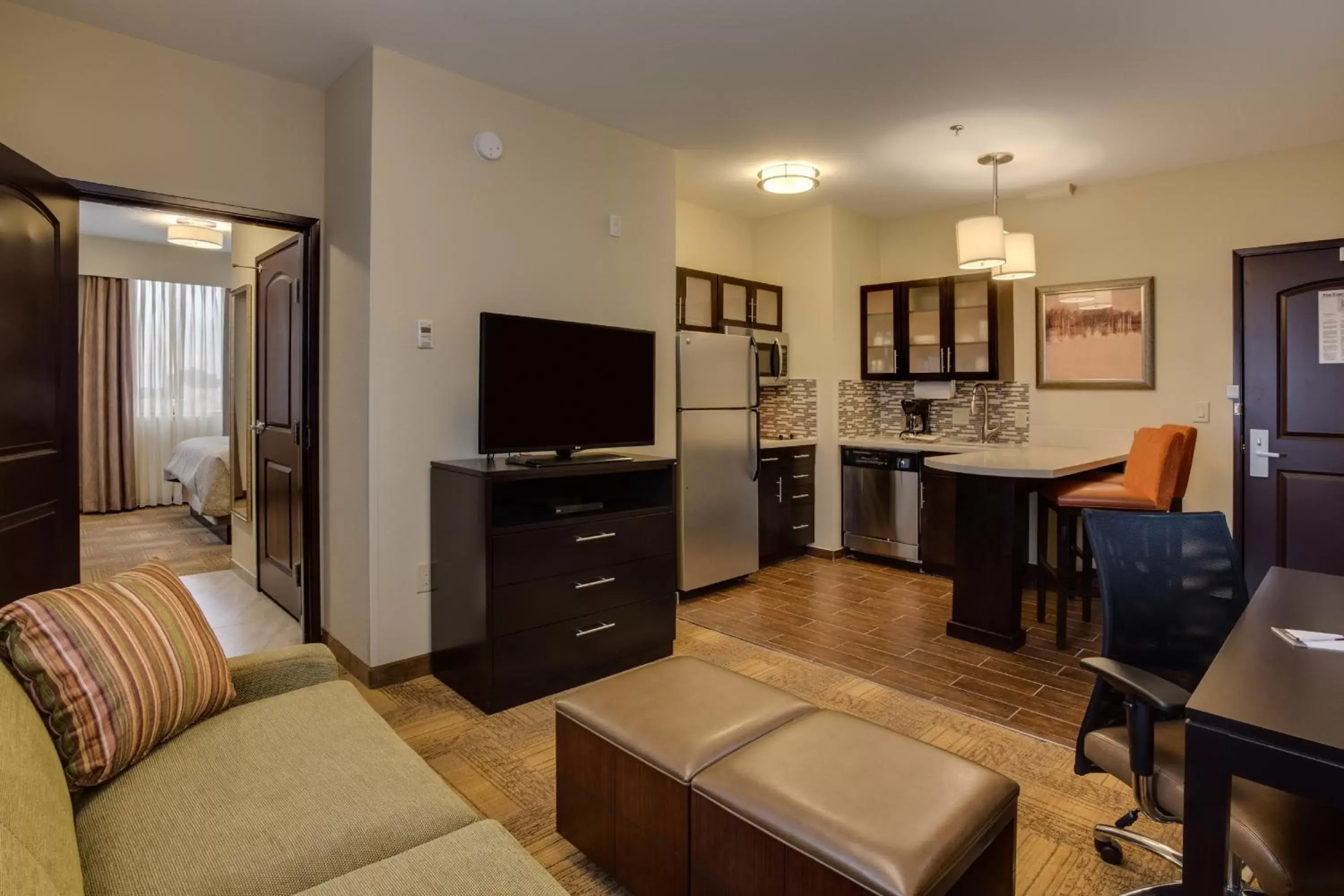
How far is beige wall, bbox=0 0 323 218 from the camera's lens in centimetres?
262

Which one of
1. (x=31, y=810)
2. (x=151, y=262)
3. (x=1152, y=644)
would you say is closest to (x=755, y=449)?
(x=1152, y=644)

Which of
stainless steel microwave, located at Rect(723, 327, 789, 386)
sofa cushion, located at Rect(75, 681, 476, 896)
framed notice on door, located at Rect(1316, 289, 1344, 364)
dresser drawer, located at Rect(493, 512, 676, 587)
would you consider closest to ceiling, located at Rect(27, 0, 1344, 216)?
framed notice on door, located at Rect(1316, 289, 1344, 364)

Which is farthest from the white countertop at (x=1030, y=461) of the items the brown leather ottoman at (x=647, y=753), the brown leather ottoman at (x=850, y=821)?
the brown leather ottoman at (x=850, y=821)

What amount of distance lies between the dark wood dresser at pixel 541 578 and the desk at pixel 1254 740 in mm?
2225

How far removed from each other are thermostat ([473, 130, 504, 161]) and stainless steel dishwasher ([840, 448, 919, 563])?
336 centimetres

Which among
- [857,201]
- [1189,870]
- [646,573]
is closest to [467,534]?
[646,573]

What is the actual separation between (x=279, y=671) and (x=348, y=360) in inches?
66.0

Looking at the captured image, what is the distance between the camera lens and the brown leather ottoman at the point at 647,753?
156 cm

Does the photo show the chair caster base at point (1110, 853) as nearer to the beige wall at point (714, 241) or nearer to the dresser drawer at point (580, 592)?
the dresser drawer at point (580, 592)

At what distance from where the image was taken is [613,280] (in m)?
3.84

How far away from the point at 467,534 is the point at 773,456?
8.96 ft

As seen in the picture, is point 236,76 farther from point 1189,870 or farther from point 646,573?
point 1189,870

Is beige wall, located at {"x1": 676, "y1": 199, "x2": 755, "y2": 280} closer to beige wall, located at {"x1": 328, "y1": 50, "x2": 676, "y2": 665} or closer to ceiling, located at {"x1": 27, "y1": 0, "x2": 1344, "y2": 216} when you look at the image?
ceiling, located at {"x1": 27, "y1": 0, "x2": 1344, "y2": 216}

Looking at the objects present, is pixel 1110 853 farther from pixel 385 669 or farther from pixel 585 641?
pixel 385 669
